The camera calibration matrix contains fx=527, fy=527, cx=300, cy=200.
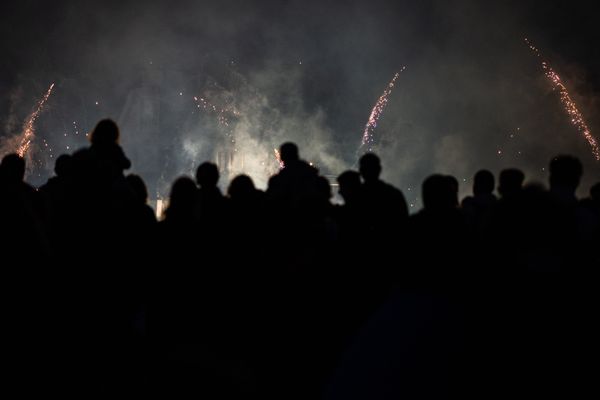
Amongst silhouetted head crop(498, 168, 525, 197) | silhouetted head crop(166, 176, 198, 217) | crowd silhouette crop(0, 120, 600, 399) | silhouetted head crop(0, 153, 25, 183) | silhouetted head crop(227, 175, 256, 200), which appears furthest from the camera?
silhouetted head crop(498, 168, 525, 197)

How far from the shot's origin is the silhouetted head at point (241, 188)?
4375 mm

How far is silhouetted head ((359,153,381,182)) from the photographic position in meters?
5.56

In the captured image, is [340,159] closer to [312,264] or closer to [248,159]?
[248,159]

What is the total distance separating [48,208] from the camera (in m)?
4.42

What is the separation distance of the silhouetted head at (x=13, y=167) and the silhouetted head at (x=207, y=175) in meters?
1.60

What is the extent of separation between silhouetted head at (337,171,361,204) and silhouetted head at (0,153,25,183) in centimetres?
319

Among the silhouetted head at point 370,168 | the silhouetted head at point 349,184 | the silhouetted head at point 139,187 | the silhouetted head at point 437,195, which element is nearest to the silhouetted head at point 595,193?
the silhouetted head at point 370,168

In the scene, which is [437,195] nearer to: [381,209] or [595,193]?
[381,209]

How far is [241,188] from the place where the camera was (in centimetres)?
443

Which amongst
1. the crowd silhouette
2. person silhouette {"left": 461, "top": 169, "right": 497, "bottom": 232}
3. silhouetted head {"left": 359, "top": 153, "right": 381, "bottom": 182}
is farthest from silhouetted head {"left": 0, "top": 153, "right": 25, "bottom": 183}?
person silhouette {"left": 461, "top": 169, "right": 497, "bottom": 232}

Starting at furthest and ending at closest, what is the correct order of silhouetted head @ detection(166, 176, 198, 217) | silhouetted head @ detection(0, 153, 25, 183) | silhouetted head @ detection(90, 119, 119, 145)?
silhouetted head @ detection(90, 119, 119, 145) → silhouetted head @ detection(0, 153, 25, 183) → silhouetted head @ detection(166, 176, 198, 217)

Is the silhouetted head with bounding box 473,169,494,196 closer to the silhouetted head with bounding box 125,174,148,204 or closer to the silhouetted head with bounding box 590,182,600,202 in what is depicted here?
the silhouetted head with bounding box 590,182,600,202

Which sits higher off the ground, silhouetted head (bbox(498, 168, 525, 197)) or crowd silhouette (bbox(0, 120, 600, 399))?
silhouetted head (bbox(498, 168, 525, 197))

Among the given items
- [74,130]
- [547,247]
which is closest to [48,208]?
[547,247]
